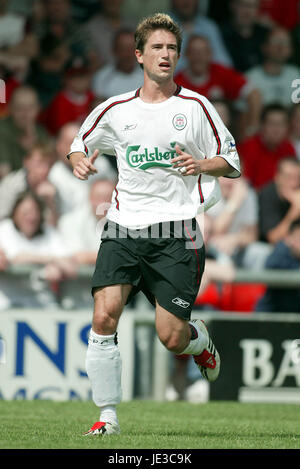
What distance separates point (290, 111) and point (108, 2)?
2858mm

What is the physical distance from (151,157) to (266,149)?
6068mm

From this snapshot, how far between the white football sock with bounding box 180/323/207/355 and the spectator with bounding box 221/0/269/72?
719 cm

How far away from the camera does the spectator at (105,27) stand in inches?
503

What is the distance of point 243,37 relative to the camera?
13250 mm

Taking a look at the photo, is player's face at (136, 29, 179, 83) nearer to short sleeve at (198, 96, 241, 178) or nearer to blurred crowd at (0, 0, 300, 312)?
→ short sleeve at (198, 96, 241, 178)

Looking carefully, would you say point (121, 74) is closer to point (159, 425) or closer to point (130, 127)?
point (130, 127)

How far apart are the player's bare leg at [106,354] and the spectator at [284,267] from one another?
4.35 m

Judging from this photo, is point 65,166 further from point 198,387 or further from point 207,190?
point 207,190

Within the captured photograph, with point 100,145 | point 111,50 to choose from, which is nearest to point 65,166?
point 111,50

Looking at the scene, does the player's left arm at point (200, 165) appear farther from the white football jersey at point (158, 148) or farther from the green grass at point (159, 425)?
the green grass at point (159, 425)

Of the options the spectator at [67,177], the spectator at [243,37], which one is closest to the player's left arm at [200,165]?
the spectator at [67,177]

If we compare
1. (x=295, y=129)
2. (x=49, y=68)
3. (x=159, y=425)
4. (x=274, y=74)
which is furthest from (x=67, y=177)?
(x=159, y=425)

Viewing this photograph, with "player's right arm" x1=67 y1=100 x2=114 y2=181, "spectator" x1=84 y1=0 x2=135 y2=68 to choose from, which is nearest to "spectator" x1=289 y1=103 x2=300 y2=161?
"spectator" x1=84 y1=0 x2=135 y2=68

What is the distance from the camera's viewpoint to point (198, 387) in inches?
382
